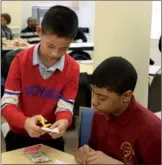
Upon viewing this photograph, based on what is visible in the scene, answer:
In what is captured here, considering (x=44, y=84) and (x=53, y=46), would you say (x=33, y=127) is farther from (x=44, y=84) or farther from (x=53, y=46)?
(x=53, y=46)

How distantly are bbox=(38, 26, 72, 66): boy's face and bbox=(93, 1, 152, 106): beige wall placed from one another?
1267 millimetres

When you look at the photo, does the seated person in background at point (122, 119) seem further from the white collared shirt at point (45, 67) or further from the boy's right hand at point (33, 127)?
the white collared shirt at point (45, 67)

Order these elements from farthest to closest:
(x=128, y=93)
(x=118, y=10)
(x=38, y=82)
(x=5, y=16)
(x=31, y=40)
Answer: (x=5, y=16), (x=31, y=40), (x=118, y=10), (x=38, y=82), (x=128, y=93)

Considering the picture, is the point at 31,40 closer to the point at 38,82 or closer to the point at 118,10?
the point at 118,10

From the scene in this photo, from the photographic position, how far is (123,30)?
2.77 m

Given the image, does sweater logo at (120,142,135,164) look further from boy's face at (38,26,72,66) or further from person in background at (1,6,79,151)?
boy's face at (38,26,72,66)

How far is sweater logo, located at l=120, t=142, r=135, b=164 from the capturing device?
4.30 feet

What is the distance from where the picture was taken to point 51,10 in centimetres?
153

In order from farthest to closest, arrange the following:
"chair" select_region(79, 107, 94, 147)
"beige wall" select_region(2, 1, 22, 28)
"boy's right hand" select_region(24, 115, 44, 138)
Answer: "beige wall" select_region(2, 1, 22, 28) < "chair" select_region(79, 107, 94, 147) < "boy's right hand" select_region(24, 115, 44, 138)

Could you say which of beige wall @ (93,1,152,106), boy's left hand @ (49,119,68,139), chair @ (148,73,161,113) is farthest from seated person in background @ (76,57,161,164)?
chair @ (148,73,161,113)

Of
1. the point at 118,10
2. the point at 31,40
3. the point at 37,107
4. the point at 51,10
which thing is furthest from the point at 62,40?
the point at 31,40

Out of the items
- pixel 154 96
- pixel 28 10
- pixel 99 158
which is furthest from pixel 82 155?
pixel 28 10

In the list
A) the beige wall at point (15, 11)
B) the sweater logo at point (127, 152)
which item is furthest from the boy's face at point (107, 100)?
the beige wall at point (15, 11)

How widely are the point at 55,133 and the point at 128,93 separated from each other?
1.13 ft
